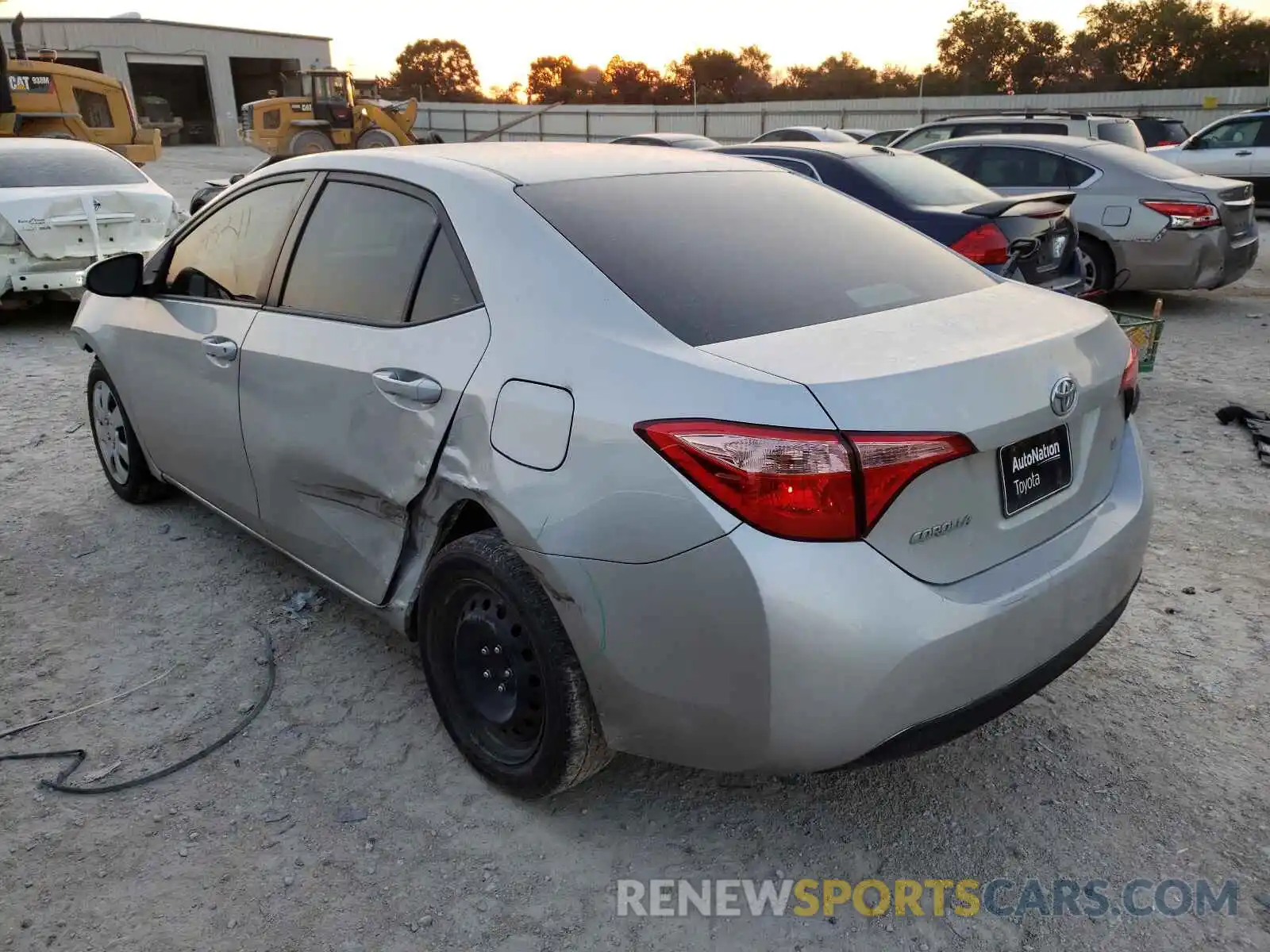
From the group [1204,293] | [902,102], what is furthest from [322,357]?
[902,102]

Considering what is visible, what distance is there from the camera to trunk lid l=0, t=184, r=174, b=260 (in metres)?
7.83

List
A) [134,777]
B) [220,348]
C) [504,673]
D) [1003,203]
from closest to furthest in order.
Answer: [504,673]
[134,777]
[220,348]
[1003,203]

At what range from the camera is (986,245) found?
597 cm

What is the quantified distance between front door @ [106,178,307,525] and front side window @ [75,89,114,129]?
57.3 ft

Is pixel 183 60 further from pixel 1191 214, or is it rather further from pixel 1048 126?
pixel 1191 214

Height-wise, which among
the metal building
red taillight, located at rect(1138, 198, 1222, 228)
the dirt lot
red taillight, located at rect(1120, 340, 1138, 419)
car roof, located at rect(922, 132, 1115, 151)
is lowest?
the dirt lot

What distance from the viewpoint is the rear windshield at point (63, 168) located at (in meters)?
8.23

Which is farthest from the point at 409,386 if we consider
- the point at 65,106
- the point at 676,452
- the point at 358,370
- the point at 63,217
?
the point at 65,106

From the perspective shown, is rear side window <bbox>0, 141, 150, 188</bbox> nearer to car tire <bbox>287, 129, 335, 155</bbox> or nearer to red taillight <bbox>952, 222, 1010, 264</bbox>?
red taillight <bbox>952, 222, 1010, 264</bbox>

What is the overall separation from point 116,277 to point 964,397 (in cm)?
330

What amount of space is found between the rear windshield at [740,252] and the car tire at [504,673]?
0.73 metres

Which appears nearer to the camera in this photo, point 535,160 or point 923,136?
point 535,160

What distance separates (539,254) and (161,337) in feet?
6.71

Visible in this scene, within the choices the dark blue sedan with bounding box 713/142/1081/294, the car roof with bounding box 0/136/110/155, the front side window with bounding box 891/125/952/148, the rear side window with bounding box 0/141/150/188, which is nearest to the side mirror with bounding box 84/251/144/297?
the dark blue sedan with bounding box 713/142/1081/294
